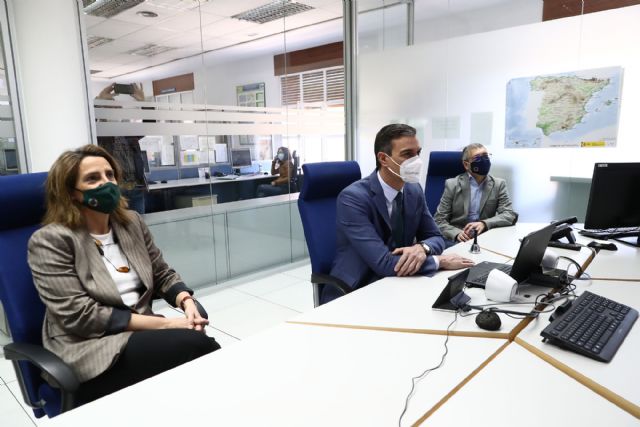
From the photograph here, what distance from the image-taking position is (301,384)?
3.57 feet

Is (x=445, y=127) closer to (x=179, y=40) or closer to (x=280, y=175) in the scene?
(x=280, y=175)

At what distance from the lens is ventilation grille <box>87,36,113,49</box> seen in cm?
306

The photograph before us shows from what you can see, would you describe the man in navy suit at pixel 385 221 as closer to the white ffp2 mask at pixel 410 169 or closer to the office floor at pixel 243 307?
the white ffp2 mask at pixel 410 169

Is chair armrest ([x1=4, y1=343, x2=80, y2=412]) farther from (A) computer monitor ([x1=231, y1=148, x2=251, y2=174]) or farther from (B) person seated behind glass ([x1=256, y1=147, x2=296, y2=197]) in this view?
(B) person seated behind glass ([x1=256, y1=147, x2=296, y2=197])

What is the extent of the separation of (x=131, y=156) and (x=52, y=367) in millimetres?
2200

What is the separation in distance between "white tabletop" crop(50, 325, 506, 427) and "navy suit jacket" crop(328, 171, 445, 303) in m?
0.64

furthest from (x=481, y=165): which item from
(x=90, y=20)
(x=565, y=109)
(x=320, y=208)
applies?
(x=90, y=20)

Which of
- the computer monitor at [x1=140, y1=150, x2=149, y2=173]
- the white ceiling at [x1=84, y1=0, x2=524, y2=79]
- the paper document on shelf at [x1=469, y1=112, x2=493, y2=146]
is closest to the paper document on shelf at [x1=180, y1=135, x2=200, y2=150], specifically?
the computer monitor at [x1=140, y1=150, x2=149, y2=173]

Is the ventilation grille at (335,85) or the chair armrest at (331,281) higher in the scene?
the ventilation grille at (335,85)

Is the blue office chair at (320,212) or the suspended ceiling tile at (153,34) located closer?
the blue office chair at (320,212)

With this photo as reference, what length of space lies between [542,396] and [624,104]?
320 cm

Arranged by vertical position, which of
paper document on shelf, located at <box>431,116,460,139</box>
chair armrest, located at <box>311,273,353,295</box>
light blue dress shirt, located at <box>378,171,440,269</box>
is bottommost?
chair armrest, located at <box>311,273,353,295</box>

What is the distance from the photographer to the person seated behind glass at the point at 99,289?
4.92 feet

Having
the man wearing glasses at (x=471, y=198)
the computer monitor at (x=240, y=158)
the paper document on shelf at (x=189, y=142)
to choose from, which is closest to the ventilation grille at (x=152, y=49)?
the paper document on shelf at (x=189, y=142)
